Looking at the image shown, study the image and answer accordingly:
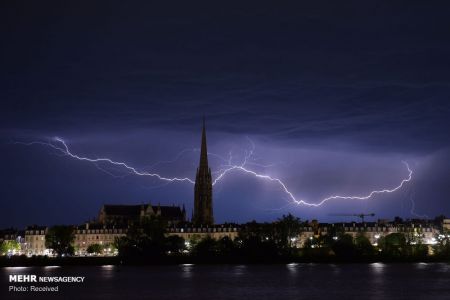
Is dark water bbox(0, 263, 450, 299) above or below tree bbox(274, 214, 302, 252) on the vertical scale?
below

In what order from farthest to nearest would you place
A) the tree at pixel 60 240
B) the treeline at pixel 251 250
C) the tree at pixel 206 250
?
the tree at pixel 60 240
the tree at pixel 206 250
the treeline at pixel 251 250

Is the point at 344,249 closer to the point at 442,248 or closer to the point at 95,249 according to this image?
the point at 442,248

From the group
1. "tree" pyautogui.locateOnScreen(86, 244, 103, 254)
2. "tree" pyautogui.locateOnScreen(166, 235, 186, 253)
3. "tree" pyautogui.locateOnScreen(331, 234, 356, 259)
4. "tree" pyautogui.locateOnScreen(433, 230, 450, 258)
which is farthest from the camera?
"tree" pyautogui.locateOnScreen(86, 244, 103, 254)

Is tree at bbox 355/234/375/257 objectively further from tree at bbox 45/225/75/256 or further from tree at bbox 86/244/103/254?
tree at bbox 86/244/103/254

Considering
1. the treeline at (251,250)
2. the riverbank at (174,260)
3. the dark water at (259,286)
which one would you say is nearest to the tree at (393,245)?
the treeline at (251,250)

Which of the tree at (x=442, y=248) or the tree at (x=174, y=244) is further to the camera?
the tree at (x=174, y=244)

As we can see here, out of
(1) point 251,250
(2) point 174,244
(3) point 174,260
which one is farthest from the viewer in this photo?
(2) point 174,244

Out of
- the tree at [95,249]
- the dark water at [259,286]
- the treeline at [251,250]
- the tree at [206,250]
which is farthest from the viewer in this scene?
the tree at [95,249]

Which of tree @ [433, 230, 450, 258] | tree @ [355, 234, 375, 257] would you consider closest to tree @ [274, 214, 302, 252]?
tree @ [355, 234, 375, 257]

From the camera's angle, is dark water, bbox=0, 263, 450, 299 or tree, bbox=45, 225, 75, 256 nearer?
dark water, bbox=0, 263, 450, 299

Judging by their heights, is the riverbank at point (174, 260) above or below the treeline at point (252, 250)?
below

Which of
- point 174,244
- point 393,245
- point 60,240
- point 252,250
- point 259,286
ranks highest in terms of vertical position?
point 60,240

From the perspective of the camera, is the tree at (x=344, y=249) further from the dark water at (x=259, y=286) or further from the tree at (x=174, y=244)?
the dark water at (x=259, y=286)

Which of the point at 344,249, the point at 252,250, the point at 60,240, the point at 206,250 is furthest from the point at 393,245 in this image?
the point at 60,240
